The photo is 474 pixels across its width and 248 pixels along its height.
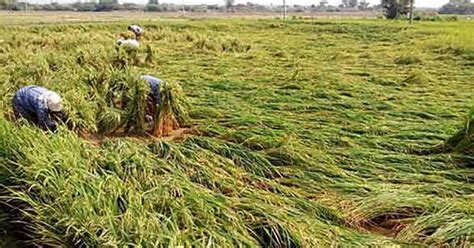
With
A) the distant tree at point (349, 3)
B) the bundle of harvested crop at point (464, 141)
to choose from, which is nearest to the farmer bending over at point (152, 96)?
the bundle of harvested crop at point (464, 141)

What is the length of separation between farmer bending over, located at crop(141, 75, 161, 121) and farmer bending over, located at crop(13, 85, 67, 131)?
1066mm

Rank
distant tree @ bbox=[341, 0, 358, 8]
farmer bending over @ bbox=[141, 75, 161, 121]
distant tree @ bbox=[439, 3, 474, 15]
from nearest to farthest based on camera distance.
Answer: farmer bending over @ bbox=[141, 75, 161, 121] < distant tree @ bbox=[439, 3, 474, 15] < distant tree @ bbox=[341, 0, 358, 8]

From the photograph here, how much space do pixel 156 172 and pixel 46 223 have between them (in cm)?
91

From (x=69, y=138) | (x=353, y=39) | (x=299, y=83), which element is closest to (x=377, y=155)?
(x=69, y=138)

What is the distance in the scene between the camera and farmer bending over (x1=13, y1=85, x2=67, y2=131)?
4062mm

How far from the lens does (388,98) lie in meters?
6.50

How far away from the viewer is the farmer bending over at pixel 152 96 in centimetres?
512

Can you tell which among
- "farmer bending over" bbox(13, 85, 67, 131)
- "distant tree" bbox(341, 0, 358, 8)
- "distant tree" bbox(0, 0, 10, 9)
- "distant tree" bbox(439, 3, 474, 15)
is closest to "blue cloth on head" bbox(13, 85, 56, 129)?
"farmer bending over" bbox(13, 85, 67, 131)

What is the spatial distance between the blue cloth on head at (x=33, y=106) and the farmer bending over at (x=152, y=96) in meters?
Answer: 1.19

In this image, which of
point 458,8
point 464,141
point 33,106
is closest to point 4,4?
point 33,106

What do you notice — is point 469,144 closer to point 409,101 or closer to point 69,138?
point 409,101

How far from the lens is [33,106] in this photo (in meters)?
4.10

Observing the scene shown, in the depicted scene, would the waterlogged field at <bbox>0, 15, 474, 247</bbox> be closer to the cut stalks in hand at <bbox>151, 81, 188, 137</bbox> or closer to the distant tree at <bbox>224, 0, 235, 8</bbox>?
the cut stalks in hand at <bbox>151, 81, 188, 137</bbox>

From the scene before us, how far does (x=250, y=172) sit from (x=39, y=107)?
5.75 feet
